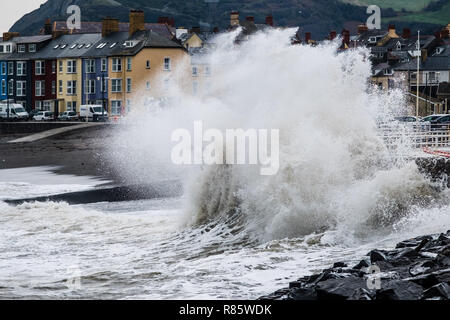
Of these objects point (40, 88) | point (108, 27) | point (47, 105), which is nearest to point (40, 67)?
point (40, 88)

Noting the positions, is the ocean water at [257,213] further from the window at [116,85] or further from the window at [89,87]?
the window at [89,87]

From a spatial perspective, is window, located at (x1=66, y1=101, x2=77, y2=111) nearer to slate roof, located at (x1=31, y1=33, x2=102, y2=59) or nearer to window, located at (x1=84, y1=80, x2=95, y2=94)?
window, located at (x1=84, y1=80, x2=95, y2=94)

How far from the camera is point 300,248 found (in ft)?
59.0

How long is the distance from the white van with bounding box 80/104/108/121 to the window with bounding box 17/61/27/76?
1790 centimetres

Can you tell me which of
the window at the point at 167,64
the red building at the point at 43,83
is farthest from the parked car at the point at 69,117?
the red building at the point at 43,83

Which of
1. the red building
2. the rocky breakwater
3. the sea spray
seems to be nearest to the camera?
the rocky breakwater

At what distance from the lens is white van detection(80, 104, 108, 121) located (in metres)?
71.9

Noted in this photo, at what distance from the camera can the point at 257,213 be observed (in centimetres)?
2130

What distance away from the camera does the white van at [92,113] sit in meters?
71.9

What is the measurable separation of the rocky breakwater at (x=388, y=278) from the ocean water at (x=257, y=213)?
2.70 feet

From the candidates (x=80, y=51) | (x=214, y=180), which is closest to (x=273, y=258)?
(x=214, y=180)

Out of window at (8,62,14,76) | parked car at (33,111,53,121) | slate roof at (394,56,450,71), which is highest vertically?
slate roof at (394,56,450,71)

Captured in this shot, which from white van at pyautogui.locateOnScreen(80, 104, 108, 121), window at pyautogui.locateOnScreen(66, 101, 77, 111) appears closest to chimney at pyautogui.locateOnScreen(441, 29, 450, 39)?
window at pyautogui.locateOnScreen(66, 101, 77, 111)

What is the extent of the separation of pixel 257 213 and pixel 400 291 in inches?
339
